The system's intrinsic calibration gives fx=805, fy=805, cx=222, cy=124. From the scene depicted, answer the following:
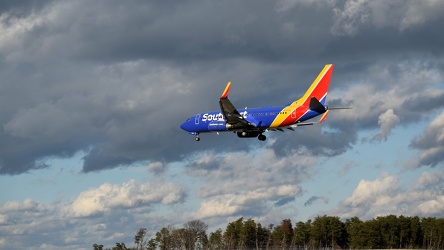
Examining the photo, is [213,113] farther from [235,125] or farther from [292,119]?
[292,119]

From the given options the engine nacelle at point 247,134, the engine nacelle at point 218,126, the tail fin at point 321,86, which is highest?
the tail fin at point 321,86

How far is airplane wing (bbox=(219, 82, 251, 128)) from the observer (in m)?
119

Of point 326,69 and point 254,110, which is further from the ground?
point 326,69

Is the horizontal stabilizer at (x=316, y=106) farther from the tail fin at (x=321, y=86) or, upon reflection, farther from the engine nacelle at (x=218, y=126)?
the engine nacelle at (x=218, y=126)

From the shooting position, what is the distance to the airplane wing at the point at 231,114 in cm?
11919

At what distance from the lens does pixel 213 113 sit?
13112 centimetres

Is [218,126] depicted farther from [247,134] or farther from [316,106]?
[316,106]

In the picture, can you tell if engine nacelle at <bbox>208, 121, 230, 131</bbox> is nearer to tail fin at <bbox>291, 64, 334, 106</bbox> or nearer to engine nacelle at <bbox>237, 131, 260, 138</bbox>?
engine nacelle at <bbox>237, 131, 260, 138</bbox>

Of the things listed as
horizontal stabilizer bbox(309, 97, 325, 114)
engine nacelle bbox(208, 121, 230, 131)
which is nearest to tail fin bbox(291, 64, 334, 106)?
horizontal stabilizer bbox(309, 97, 325, 114)

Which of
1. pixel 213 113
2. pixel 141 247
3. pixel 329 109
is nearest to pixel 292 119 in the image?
pixel 329 109

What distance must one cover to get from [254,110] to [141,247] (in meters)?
77.0

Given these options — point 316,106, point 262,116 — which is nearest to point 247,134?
point 262,116

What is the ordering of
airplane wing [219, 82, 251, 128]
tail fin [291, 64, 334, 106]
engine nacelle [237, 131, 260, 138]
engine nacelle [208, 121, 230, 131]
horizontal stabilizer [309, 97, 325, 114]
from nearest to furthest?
horizontal stabilizer [309, 97, 325, 114]
airplane wing [219, 82, 251, 128]
engine nacelle [237, 131, 260, 138]
engine nacelle [208, 121, 230, 131]
tail fin [291, 64, 334, 106]

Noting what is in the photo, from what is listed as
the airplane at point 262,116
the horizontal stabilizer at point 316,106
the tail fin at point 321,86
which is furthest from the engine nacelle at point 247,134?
the horizontal stabilizer at point 316,106
